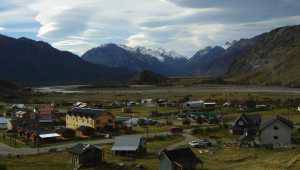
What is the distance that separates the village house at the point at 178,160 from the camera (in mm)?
39344

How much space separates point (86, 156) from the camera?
151 ft

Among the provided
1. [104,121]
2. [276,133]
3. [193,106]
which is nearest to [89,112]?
[104,121]

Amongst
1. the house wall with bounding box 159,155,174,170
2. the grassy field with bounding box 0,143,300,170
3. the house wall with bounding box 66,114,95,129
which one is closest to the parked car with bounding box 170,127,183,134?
the grassy field with bounding box 0,143,300,170

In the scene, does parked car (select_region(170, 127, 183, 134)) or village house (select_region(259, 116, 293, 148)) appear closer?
village house (select_region(259, 116, 293, 148))

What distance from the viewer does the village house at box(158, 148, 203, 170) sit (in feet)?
129

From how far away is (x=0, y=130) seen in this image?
76438 millimetres

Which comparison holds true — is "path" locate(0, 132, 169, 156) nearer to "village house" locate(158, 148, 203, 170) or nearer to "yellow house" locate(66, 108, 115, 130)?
"yellow house" locate(66, 108, 115, 130)

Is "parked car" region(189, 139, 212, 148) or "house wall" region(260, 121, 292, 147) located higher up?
"house wall" region(260, 121, 292, 147)

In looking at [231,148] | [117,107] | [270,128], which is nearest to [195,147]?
[231,148]

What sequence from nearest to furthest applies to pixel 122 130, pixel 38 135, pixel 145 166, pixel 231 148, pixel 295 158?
pixel 295 158 < pixel 145 166 < pixel 231 148 < pixel 38 135 < pixel 122 130

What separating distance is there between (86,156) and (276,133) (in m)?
21.0

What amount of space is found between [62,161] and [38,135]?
1522 cm

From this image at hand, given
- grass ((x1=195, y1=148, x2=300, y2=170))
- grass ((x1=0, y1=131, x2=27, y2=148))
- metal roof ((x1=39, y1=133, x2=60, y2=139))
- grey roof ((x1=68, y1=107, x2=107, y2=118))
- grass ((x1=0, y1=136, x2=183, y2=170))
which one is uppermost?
grey roof ((x1=68, y1=107, x2=107, y2=118))

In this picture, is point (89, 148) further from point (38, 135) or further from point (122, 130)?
point (122, 130)
